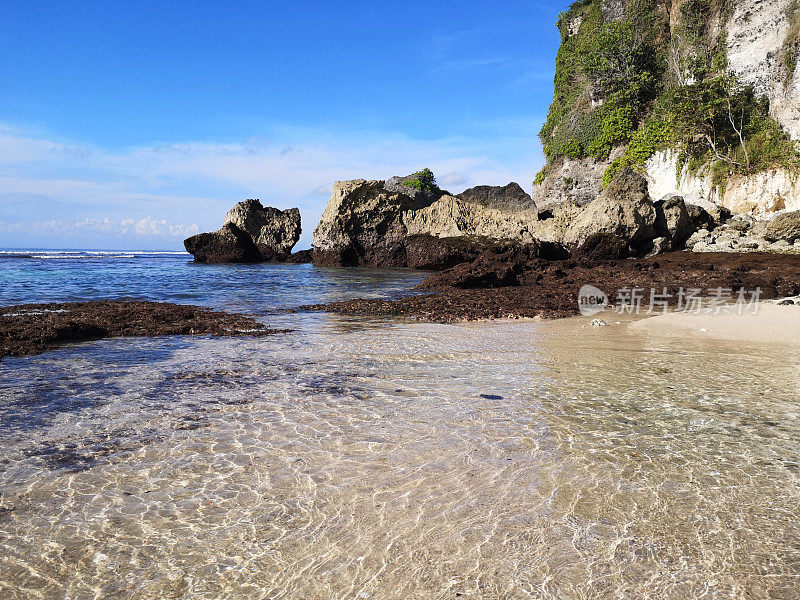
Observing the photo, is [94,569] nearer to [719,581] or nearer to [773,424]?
[719,581]

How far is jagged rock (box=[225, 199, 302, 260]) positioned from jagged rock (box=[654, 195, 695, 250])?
2662 centimetres

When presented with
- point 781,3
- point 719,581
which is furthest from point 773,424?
point 781,3

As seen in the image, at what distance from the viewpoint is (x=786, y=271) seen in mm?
14375

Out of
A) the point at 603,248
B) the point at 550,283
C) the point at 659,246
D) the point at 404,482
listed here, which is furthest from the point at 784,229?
the point at 404,482

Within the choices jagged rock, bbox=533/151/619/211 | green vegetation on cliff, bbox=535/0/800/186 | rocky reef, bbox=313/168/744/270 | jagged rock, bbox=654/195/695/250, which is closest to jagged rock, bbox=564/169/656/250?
rocky reef, bbox=313/168/744/270

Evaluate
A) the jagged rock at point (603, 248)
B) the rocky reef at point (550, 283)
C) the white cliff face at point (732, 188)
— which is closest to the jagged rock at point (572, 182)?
the white cliff face at point (732, 188)

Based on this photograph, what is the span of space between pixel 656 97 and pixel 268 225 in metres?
30.2

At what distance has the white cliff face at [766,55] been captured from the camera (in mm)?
25781

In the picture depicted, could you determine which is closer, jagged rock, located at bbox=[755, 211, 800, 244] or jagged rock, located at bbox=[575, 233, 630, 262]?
jagged rock, located at bbox=[755, 211, 800, 244]

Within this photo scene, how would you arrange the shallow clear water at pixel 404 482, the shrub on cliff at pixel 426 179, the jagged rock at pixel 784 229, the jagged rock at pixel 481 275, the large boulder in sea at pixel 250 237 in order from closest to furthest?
the shallow clear water at pixel 404 482
the jagged rock at pixel 481 275
the jagged rock at pixel 784 229
the large boulder in sea at pixel 250 237
the shrub on cliff at pixel 426 179

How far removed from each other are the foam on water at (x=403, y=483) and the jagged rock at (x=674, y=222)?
1900cm

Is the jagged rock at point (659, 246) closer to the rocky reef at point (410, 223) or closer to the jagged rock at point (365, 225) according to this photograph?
the rocky reef at point (410, 223)

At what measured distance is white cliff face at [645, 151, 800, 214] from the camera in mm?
24078

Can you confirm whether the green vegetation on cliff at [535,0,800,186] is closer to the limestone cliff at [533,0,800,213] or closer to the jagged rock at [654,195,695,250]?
the limestone cliff at [533,0,800,213]
